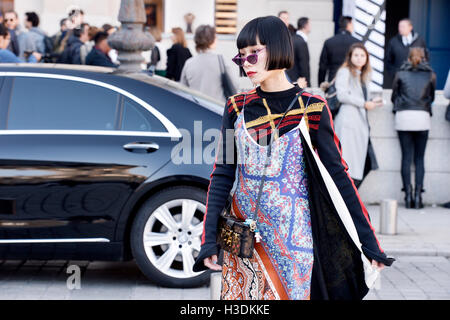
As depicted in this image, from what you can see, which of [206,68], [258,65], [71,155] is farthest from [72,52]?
[258,65]

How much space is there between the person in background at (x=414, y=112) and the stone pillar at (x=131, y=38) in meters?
3.08

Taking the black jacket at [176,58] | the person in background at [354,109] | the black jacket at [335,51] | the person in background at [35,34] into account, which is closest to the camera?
the person in background at [354,109]

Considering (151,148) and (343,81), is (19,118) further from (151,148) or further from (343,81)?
(343,81)

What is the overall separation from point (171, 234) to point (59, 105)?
1297 mm

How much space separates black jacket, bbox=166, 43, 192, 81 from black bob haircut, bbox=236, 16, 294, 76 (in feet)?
29.7

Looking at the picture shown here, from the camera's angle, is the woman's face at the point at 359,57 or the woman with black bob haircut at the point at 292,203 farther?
the woman's face at the point at 359,57

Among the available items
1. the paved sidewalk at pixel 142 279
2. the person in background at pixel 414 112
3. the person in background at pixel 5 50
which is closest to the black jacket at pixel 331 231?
the paved sidewalk at pixel 142 279

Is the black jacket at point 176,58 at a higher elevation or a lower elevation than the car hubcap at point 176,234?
higher

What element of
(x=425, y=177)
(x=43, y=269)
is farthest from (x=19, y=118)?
(x=425, y=177)

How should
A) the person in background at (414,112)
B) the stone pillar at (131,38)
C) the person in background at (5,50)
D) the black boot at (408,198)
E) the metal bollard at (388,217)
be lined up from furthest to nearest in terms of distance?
the black boot at (408,198), the person in background at (414,112), the stone pillar at (131,38), the person in background at (5,50), the metal bollard at (388,217)

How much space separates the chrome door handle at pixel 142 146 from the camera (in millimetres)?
6488

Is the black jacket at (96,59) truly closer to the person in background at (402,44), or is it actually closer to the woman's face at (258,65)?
the person in background at (402,44)

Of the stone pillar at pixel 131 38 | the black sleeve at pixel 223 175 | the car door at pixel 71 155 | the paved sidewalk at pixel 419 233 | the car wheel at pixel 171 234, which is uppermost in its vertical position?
the stone pillar at pixel 131 38

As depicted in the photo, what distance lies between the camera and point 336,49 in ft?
42.7
